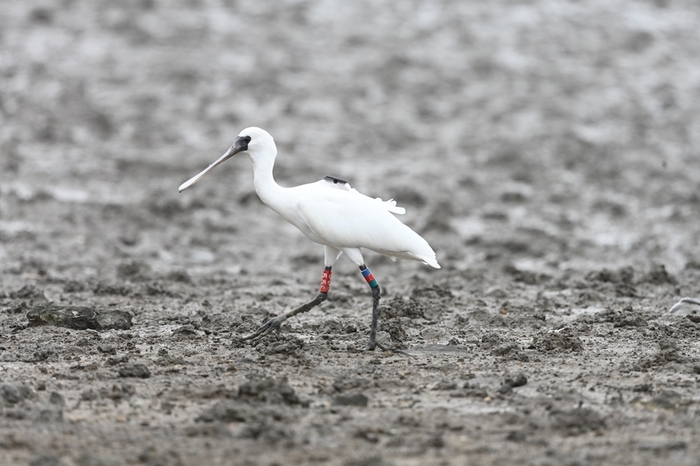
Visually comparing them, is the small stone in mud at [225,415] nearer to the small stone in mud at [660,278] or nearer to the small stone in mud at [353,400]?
the small stone in mud at [353,400]

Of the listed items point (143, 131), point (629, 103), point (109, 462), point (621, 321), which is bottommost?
point (109, 462)

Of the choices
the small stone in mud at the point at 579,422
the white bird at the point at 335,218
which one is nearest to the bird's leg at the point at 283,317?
the white bird at the point at 335,218

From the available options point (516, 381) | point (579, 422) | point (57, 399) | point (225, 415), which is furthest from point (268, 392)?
point (579, 422)

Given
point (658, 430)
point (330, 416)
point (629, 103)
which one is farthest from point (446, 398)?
point (629, 103)

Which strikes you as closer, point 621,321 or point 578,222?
point 621,321

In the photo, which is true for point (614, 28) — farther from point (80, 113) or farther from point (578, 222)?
point (80, 113)

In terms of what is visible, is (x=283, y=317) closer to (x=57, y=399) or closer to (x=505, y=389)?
(x=505, y=389)

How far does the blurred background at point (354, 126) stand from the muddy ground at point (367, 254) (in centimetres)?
6

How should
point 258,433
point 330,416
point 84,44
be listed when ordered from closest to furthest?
1. point 258,433
2. point 330,416
3. point 84,44

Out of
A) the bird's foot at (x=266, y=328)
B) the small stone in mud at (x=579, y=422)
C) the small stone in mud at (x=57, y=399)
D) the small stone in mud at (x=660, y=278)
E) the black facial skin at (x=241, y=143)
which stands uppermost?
the black facial skin at (x=241, y=143)

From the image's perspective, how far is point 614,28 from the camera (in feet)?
76.2

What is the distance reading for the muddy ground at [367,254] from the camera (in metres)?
6.14

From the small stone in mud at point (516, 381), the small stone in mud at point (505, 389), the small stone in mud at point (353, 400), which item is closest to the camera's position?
the small stone in mud at point (353, 400)

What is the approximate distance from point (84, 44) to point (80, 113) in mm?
3533
